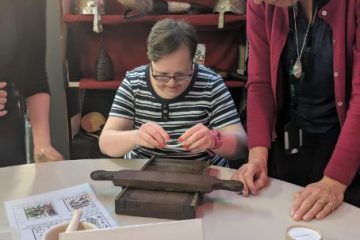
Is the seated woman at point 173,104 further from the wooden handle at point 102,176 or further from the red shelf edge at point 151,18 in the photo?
the red shelf edge at point 151,18

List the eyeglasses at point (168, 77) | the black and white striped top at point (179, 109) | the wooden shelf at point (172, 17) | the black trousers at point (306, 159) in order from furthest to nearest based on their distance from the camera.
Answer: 1. the wooden shelf at point (172, 17)
2. the black and white striped top at point (179, 109)
3. the eyeglasses at point (168, 77)
4. the black trousers at point (306, 159)

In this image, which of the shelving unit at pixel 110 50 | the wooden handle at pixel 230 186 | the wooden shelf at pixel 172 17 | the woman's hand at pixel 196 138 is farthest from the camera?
the shelving unit at pixel 110 50

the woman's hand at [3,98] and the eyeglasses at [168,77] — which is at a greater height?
the eyeglasses at [168,77]

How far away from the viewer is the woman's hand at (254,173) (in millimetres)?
1289

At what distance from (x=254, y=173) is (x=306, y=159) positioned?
33 cm

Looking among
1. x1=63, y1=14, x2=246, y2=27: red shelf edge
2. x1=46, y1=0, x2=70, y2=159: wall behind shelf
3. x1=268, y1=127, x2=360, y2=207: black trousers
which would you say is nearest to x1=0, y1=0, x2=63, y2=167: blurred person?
x1=268, y1=127, x2=360, y2=207: black trousers

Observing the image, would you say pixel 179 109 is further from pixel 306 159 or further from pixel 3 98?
pixel 3 98

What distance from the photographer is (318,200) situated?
45.9 inches

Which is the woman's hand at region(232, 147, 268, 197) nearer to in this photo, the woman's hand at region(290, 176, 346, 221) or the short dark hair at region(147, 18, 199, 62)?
the woman's hand at region(290, 176, 346, 221)

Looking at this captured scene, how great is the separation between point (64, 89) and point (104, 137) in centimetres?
146

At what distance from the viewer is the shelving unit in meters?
2.86

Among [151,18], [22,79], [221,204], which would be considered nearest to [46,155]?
[22,79]

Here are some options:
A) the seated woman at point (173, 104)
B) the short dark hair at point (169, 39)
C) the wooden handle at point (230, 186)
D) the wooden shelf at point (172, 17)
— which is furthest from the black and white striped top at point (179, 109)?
the wooden shelf at point (172, 17)

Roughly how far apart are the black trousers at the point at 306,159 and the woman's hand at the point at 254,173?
0.64ft
